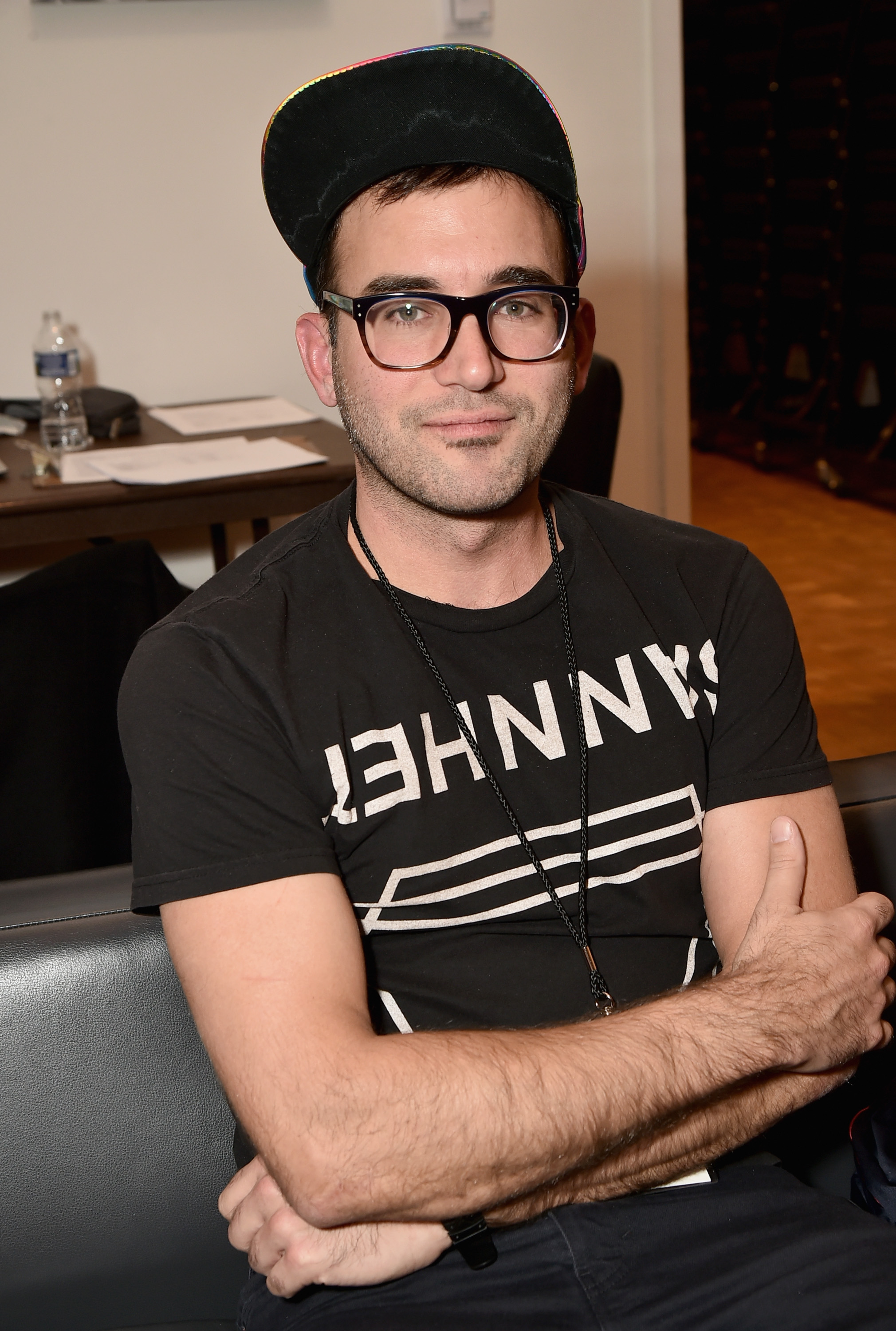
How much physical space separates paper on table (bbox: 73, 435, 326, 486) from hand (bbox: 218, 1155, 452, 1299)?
155 cm

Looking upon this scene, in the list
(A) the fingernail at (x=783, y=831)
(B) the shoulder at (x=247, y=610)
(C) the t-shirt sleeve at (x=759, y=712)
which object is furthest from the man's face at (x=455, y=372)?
(A) the fingernail at (x=783, y=831)

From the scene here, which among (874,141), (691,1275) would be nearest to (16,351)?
(691,1275)

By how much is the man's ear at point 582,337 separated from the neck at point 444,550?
151mm

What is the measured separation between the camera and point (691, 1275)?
1.08 m

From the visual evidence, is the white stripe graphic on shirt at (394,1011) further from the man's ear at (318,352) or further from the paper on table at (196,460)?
the paper on table at (196,460)

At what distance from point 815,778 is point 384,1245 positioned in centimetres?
58

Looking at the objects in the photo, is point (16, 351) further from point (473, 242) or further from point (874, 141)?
point (874, 141)

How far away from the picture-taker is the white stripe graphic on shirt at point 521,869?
1142 mm

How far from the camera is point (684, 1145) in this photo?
1099 millimetres

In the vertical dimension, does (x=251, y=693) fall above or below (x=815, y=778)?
above

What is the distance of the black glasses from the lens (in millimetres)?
1186

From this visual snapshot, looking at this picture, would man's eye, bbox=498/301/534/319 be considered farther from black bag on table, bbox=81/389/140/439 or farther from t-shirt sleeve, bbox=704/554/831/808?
black bag on table, bbox=81/389/140/439

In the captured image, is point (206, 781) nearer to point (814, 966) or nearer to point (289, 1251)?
point (289, 1251)

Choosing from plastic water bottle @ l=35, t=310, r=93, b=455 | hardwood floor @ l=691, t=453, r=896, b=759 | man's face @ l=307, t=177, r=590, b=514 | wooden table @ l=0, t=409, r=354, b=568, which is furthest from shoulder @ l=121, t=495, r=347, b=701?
hardwood floor @ l=691, t=453, r=896, b=759
